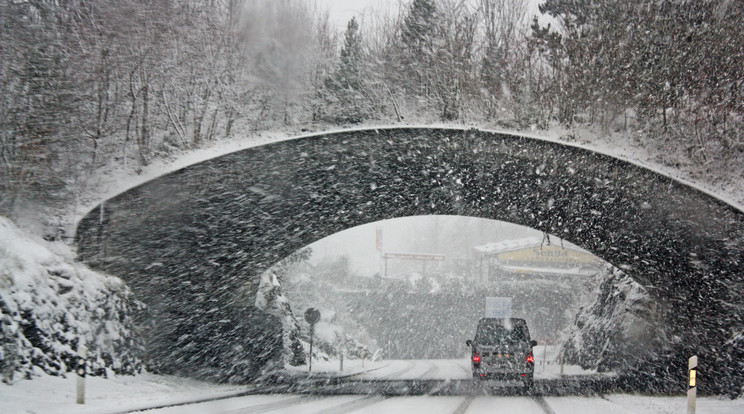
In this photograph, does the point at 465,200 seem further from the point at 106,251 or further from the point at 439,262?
the point at 439,262

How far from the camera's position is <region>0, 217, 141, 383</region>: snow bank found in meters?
10.4

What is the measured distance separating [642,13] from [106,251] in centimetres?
1403

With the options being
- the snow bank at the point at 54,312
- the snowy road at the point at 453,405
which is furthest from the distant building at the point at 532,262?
the snow bank at the point at 54,312

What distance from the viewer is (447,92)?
51.9ft

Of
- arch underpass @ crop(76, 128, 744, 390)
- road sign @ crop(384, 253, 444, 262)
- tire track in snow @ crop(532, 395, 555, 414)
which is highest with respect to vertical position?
arch underpass @ crop(76, 128, 744, 390)

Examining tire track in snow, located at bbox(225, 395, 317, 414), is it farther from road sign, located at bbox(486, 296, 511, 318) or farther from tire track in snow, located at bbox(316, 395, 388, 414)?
road sign, located at bbox(486, 296, 511, 318)

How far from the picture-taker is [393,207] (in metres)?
19.2

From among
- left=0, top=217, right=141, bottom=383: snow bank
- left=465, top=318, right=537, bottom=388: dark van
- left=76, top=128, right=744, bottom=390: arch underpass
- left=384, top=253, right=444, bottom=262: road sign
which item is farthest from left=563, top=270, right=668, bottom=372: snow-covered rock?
left=384, top=253, right=444, bottom=262: road sign

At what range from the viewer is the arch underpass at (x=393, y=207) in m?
14.0

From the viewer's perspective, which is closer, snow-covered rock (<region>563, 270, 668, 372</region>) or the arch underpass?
the arch underpass

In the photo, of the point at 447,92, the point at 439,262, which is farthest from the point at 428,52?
the point at 439,262

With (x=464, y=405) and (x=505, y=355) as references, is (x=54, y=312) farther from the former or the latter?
(x=505, y=355)

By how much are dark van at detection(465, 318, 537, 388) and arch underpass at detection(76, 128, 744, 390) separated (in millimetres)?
3577

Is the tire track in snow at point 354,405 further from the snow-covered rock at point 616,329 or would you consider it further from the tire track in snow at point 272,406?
the snow-covered rock at point 616,329
